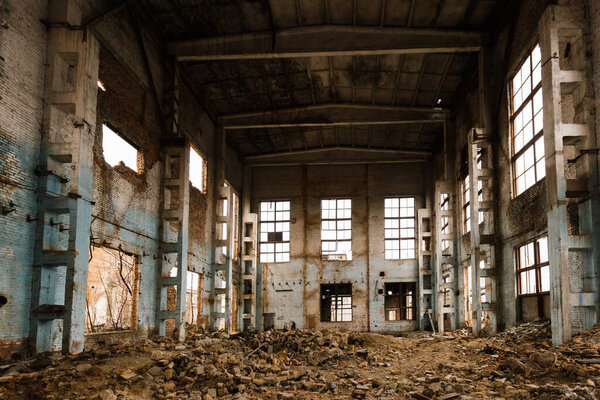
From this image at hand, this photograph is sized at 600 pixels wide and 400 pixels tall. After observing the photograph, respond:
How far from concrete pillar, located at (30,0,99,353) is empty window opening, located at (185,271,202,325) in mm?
8070

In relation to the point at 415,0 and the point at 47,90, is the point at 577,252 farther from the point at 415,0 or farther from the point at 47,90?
the point at 47,90

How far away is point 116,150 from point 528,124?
10709 millimetres

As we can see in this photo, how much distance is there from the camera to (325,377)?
10.9 metres

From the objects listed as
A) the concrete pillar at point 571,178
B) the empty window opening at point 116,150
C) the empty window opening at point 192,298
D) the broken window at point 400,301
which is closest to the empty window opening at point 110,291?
the empty window opening at point 116,150

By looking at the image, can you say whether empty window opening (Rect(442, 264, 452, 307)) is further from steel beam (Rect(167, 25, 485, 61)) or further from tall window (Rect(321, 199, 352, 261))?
steel beam (Rect(167, 25, 485, 61))

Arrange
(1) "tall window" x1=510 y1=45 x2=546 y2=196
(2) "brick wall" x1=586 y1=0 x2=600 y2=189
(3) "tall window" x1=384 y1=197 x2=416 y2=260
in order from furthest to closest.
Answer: (3) "tall window" x1=384 y1=197 x2=416 y2=260 < (1) "tall window" x1=510 y1=45 x2=546 y2=196 < (2) "brick wall" x1=586 y1=0 x2=600 y2=189

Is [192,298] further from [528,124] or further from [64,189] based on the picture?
[528,124]

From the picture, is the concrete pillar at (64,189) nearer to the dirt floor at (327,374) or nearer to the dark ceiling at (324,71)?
the dirt floor at (327,374)

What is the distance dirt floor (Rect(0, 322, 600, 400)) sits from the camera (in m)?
8.29

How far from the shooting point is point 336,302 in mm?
27719

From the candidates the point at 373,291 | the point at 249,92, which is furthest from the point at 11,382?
the point at 373,291

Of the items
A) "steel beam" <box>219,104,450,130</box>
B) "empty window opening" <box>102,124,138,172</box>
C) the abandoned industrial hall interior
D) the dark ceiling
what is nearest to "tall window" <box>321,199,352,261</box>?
the abandoned industrial hall interior

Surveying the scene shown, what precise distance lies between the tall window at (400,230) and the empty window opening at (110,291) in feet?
51.6

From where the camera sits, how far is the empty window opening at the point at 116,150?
13594 mm
